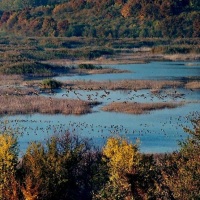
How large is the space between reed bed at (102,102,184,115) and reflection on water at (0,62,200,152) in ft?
2.00

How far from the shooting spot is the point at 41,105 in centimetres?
4009

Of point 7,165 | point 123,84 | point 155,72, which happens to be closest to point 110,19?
point 155,72

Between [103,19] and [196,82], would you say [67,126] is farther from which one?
[103,19]

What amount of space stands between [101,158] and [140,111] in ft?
54.7

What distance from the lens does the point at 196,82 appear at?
5141 centimetres

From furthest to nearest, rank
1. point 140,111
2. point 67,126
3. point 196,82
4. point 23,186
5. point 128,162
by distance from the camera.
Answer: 1. point 196,82
2. point 140,111
3. point 67,126
4. point 128,162
5. point 23,186

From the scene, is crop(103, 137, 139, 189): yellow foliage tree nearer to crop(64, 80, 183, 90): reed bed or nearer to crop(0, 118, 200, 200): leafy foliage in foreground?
crop(0, 118, 200, 200): leafy foliage in foreground

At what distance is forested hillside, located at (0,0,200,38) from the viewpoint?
105 m

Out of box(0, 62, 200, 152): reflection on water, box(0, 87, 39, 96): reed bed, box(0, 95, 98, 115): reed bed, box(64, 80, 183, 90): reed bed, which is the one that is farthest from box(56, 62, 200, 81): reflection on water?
box(0, 95, 98, 115): reed bed

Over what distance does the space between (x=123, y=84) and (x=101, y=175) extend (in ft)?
96.3

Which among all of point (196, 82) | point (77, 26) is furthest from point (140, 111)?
point (77, 26)

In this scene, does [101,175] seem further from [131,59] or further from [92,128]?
[131,59]

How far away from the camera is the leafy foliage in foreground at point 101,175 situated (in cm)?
1912

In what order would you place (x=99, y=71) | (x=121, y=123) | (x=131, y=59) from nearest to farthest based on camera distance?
(x=121, y=123) < (x=99, y=71) < (x=131, y=59)
